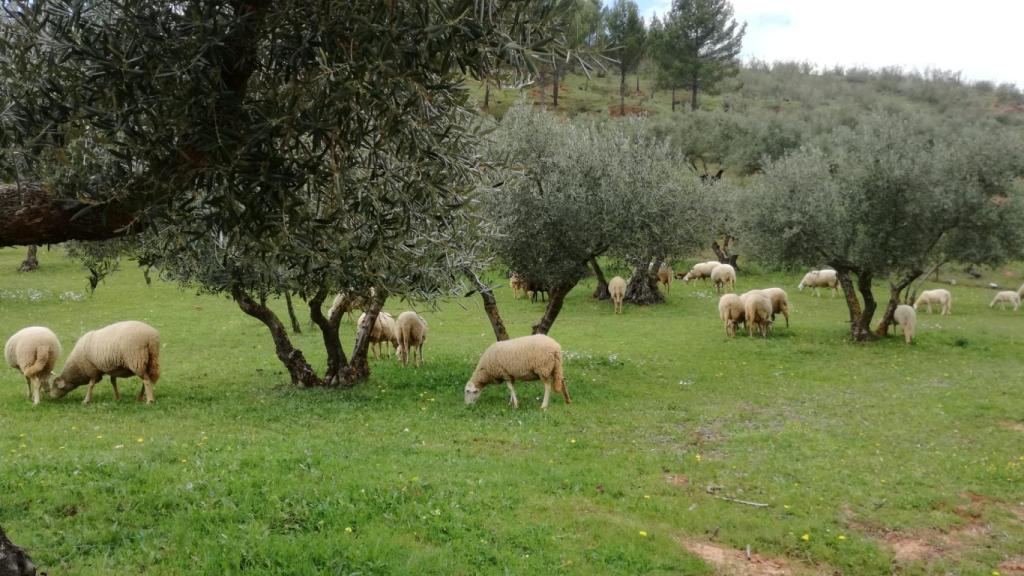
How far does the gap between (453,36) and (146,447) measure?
891 cm

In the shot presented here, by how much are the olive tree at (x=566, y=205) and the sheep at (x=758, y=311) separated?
9.36 meters

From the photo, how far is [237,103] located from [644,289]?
33.8m

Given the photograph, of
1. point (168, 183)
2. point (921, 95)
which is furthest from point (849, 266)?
point (921, 95)

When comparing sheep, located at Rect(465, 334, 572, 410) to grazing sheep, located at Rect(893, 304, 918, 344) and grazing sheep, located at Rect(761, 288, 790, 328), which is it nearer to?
grazing sheep, located at Rect(761, 288, 790, 328)

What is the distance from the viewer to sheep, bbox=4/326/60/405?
628 inches

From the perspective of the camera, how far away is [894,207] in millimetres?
25078

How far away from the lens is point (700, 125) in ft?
199

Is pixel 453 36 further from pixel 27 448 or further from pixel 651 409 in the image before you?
pixel 651 409

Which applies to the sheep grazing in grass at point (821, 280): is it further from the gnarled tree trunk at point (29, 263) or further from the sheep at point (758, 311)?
the gnarled tree trunk at point (29, 263)

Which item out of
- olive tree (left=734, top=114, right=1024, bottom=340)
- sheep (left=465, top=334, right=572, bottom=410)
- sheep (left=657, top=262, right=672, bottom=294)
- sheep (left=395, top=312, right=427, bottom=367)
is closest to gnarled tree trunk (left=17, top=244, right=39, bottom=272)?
sheep (left=395, top=312, right=427, bottom=367)

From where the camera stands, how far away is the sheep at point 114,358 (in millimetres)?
15547

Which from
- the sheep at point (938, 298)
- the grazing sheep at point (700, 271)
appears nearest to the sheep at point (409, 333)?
the sheep at point (938, 298)

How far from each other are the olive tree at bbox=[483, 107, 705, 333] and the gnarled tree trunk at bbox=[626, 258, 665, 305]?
17288 millimetres

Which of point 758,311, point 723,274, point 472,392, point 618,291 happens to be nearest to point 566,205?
point 472,392
